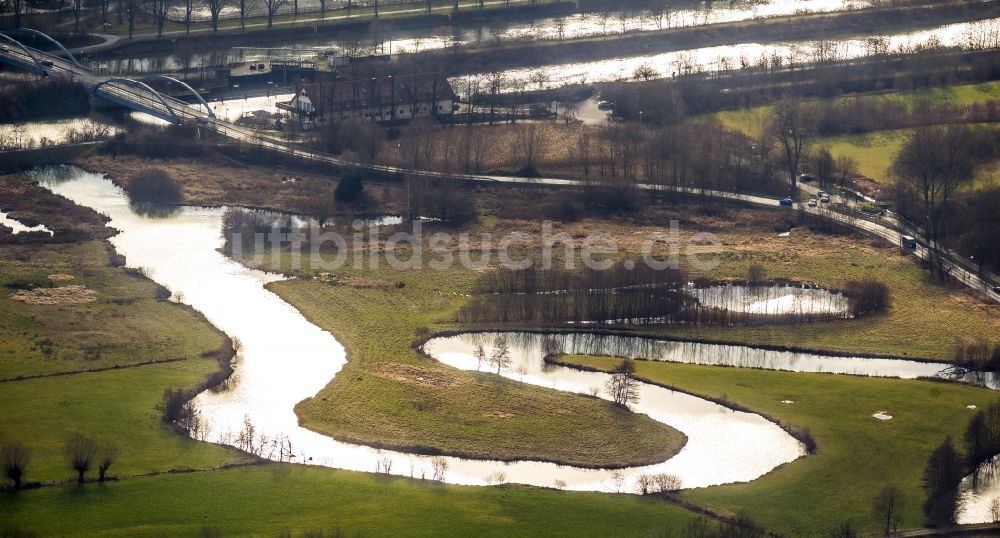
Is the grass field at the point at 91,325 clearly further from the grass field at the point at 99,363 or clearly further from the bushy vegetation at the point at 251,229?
the bushy vegetation at the point at 251,229

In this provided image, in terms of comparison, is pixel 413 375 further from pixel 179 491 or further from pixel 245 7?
pixel 245 7

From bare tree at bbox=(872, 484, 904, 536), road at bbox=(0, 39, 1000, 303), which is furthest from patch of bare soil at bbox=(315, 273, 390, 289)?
bare tree at bbox=(872, 484, 904, 536)

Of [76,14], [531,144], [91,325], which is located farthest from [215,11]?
[91,325]

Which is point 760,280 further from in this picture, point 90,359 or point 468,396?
point 90,359

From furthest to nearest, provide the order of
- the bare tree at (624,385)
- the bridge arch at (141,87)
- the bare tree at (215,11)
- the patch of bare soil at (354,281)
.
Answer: the bare tree at (215,11) < the bridge arch at (141,87) < the patch of bare soil at (354,281) < the bare tree at (624,385)

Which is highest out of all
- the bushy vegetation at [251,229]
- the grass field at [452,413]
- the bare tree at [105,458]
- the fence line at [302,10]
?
the fence line at [302,10]

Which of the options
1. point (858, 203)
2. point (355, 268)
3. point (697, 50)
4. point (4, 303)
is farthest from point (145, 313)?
point (697, 50)

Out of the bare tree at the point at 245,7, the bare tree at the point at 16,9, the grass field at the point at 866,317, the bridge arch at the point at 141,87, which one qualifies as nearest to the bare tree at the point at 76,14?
the bare tree at the point at 16,9
